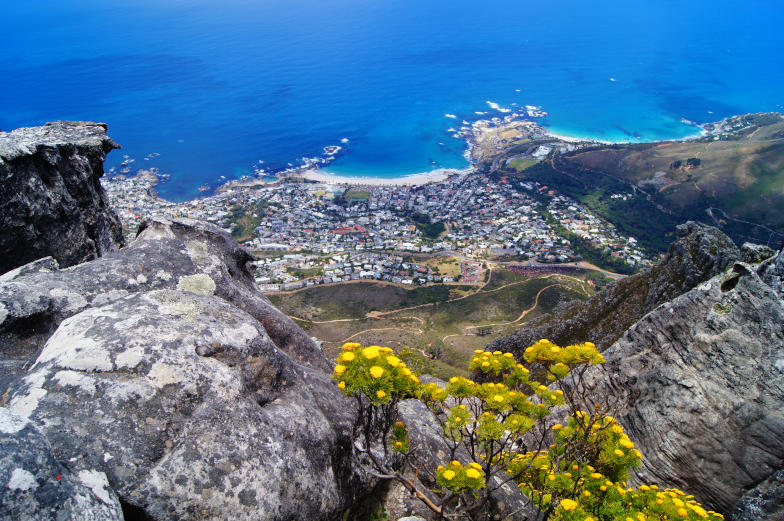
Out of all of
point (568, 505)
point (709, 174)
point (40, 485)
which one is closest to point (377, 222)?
point (709, 174)

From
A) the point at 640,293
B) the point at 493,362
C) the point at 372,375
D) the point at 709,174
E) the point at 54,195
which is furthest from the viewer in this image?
the point at 709,174

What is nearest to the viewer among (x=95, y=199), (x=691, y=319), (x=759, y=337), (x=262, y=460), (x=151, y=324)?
(x=262, y=460)

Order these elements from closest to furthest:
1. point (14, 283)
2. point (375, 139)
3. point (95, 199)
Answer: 1. point (14, 283)
2. point (95, 199)
3. point (375, 139)

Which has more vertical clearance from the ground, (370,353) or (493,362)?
(370,353)

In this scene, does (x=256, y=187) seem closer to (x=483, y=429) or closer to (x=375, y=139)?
(x=375, y=139)

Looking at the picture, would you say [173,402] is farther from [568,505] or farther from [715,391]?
[715,391]

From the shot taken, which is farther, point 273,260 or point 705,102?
point 705,102

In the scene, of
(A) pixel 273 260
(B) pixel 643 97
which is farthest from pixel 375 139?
(B) pixel 643 97

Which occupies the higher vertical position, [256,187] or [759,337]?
[759,337]
